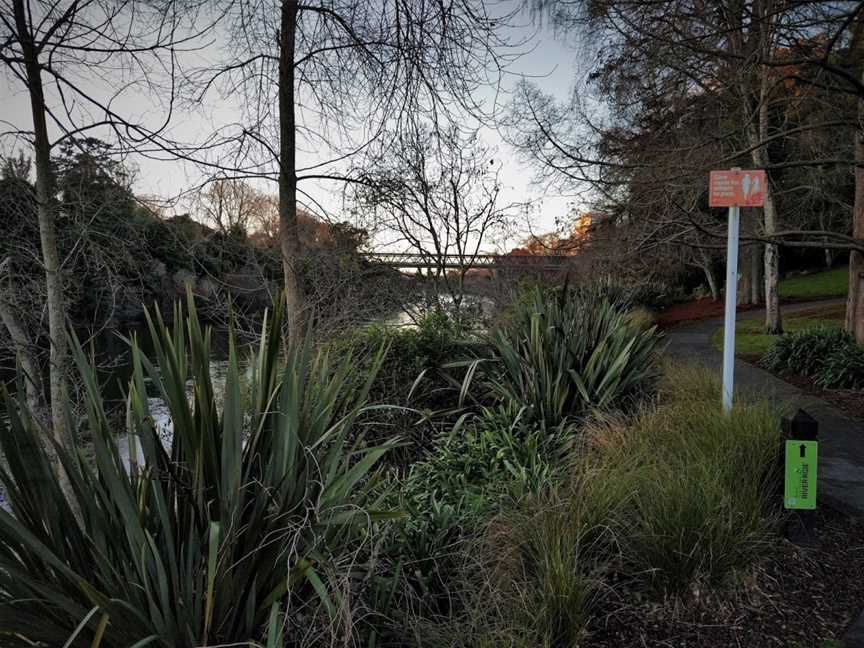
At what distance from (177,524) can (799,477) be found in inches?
138

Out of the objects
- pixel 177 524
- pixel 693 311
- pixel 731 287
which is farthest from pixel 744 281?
pixel 177 524

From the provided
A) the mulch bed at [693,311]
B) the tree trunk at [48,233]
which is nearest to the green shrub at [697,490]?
the tree trunk at [48,233]

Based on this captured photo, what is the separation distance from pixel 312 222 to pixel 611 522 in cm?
496

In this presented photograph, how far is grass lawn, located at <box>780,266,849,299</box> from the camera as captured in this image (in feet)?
84.9

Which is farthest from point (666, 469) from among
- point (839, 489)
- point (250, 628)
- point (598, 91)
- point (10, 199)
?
point (598, 91)

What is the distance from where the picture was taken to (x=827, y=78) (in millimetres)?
9188

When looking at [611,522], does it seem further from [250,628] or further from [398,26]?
[398,26]

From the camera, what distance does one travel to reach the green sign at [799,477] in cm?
363

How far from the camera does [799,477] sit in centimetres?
367

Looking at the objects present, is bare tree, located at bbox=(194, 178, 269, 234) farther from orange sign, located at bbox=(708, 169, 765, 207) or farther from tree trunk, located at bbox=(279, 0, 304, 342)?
orange sign, located at bbox=(708, 169, 765, 207)

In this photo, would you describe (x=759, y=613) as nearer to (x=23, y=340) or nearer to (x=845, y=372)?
(x=23, y=340)

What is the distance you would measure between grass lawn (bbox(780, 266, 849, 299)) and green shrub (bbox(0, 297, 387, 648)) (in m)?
27.4

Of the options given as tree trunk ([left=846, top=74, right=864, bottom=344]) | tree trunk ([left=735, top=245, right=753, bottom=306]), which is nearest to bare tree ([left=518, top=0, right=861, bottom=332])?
tree trunk ([left=846, top=74, right=864, bottom=344])

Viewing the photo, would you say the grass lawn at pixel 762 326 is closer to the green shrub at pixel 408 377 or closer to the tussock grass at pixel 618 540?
the green shrub at pixel 408 377
